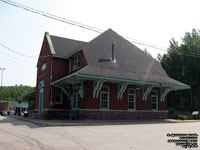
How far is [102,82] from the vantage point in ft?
62.7

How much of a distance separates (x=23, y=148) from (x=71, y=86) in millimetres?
14900

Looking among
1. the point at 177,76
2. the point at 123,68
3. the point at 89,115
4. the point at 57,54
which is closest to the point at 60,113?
the point at 89,115

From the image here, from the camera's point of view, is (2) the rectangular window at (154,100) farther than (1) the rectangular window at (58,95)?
Yes

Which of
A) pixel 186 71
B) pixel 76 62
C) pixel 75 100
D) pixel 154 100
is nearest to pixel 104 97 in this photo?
pixel 75 100

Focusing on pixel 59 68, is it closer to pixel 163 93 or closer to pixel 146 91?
pixel 146 91

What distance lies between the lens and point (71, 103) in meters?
22.3

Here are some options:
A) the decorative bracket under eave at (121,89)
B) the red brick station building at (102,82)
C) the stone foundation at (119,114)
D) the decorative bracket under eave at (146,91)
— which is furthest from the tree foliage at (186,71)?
the decorative bracket under eave at (121,89)

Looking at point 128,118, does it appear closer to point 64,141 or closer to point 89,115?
point 89,115

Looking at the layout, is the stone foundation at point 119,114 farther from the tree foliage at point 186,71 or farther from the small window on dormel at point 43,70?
the tree foliage at point 186,71

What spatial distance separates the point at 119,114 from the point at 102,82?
13.1 feet

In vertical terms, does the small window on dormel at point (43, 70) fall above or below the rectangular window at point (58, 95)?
above

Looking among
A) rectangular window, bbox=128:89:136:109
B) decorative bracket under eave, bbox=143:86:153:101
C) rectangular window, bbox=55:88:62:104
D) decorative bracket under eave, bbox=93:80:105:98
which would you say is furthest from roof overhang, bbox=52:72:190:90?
rectangular window, bbox=128:89:136:109

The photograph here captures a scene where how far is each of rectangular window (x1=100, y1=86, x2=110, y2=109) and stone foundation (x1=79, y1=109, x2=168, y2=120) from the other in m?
0.66

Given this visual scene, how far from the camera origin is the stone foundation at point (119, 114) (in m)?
19.3
